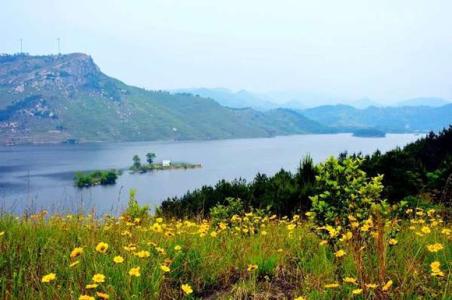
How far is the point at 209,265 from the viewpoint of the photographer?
5160 mm

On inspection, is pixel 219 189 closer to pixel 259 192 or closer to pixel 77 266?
pixel 259 192

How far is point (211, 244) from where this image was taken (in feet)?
19.3

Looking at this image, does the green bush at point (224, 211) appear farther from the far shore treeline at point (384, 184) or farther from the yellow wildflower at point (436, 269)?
the yellow wildflower at point (436, 269)

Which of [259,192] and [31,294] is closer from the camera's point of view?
[31,294]

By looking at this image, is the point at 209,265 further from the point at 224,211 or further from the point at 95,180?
the point at 95,180

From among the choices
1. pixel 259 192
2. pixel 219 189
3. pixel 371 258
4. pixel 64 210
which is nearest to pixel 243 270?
pixel 371 258

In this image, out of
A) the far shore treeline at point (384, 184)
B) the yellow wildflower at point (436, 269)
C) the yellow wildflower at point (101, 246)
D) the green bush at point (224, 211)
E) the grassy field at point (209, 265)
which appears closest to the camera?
the yellow wildflower at point (436, 269)

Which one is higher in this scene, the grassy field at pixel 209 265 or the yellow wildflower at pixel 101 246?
the yellow wildflower at pixel 101 246

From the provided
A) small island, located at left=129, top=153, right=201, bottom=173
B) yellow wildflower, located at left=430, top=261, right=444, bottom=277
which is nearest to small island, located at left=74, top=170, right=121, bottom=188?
small island, located at left=129, top=153, right=201, bottom=173

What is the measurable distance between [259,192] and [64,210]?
9.86 metres

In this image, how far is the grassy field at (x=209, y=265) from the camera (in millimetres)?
4086

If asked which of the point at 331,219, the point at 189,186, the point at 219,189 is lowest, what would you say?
the point at 189,186

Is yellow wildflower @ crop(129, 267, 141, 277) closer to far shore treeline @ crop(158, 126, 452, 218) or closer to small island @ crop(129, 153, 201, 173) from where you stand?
far shore treeline @ crop(158, 126, 452, 218)

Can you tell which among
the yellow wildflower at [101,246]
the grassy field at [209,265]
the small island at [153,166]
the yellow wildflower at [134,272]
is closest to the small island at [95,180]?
the small island at [153,166]
